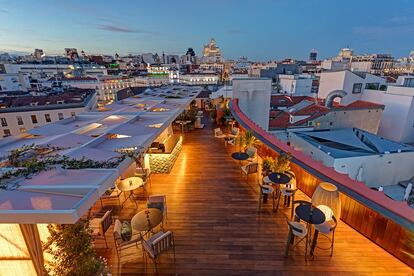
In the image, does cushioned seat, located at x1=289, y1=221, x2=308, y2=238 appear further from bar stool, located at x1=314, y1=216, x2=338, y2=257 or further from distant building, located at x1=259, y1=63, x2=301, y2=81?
distant building, located at x1=259, y1=63, x2=301, y2=81

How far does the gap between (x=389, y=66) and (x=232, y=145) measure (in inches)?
5097

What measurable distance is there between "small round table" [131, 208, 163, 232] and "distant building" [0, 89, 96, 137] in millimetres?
29108

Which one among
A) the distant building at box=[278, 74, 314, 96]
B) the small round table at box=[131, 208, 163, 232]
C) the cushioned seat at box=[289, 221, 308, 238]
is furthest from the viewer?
the distant building at box=[278, 74, 314, 96]

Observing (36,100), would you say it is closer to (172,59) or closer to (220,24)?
(172,59)

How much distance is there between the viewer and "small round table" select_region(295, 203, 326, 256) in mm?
3734

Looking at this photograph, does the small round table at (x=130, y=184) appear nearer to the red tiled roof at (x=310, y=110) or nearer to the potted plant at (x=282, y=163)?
the potted plant at (x=282, y=163)

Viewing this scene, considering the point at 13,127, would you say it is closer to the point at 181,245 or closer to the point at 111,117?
the point at 111,117

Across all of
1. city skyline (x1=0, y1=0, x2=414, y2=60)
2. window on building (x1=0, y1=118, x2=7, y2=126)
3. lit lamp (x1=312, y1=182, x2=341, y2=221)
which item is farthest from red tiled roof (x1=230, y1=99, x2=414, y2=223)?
city skyline (x1=0, y1=0, x2=414, y2=60)

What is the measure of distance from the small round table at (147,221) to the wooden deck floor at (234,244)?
1.82ft

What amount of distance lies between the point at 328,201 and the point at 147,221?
3712 mm

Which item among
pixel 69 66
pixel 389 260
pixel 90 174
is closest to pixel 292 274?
pixel 389 260

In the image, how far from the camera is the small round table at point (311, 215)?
3734 millimetres

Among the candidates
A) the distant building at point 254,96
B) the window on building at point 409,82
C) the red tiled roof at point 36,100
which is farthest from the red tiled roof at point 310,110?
the red tiled roof at point 36,100

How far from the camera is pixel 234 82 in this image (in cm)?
1398
